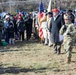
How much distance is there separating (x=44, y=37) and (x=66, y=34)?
226 inches

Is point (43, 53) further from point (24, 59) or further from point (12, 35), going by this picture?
point (12, 35)

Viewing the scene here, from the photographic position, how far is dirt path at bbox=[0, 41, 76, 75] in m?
9.98

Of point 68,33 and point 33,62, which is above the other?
point 68,33

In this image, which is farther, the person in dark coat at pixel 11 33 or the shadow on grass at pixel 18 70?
the person in dark coat at pixel 11 33

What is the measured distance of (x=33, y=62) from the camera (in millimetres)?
11508

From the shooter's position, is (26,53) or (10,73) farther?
(26,53)

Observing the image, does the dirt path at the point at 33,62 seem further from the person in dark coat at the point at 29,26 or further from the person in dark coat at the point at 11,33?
the person in dark coat at the point at 29,26

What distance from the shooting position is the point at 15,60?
12.0m

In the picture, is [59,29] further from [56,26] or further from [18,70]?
[18,70]

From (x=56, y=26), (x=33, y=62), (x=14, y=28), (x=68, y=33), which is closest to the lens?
(x=68, y=33)

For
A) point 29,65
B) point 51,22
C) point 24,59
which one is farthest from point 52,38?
point 29,65

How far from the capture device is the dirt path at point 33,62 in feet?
32.8

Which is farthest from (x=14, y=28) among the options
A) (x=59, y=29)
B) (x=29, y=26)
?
(x=59, y=29)

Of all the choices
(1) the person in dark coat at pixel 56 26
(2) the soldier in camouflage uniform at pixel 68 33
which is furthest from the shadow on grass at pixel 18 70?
(1) the person in dark coat at pixel 56 26
